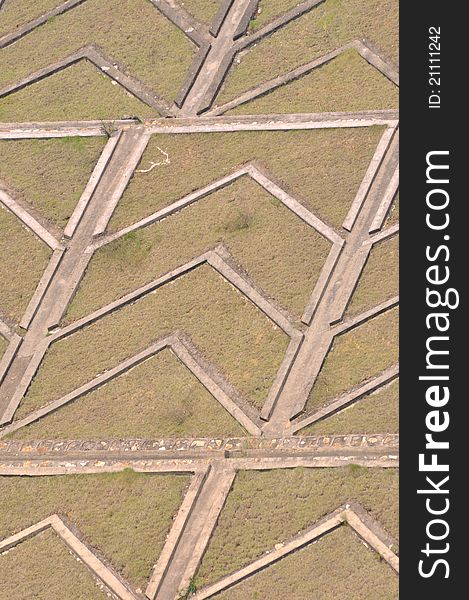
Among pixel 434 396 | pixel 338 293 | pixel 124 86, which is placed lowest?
pixel 434 396

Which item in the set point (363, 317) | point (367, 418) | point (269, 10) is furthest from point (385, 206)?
point (269, 10)

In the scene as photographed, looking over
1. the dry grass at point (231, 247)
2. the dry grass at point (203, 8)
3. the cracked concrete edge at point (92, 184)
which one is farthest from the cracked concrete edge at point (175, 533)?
the dry grass at point (203, 8)

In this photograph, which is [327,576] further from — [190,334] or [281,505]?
[190,334]

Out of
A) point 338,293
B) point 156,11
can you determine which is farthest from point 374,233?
point 156,11

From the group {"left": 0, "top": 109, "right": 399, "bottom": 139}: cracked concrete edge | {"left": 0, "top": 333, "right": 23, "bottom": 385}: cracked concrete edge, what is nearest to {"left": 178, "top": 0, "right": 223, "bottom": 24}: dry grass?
{"left": 0, "top": 109, "right": 399, "bottom": 139}: cracked concrete edge

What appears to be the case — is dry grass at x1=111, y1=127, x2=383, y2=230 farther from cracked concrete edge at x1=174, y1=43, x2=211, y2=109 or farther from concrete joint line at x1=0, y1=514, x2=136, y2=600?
concrete joint line at x1=0, y1=514, x2=136, y2=600

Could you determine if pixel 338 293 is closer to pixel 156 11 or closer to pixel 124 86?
pixel 124 86

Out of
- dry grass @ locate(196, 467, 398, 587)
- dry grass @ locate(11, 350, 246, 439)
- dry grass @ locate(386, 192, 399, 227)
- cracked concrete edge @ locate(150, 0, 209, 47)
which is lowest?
dry grass @ locate(196, 467, 398, 587)

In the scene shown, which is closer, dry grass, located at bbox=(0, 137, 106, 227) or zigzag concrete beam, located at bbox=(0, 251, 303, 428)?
zigzag concrete beam, located at bbox=(0, 251, 303, 428)
